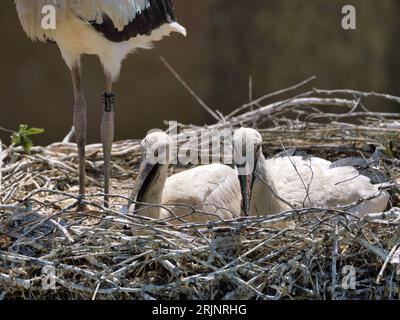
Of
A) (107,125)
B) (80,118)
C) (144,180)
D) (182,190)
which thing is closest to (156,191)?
(144,180)

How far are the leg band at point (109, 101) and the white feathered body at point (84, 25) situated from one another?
9cm

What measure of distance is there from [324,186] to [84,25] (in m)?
1.24

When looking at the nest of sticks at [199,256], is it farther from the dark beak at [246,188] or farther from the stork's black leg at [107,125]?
the stork's black leg at [107,125]

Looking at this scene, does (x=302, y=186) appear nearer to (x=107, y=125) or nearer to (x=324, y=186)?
(x=324, y=186)

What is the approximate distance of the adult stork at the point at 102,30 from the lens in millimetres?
4250

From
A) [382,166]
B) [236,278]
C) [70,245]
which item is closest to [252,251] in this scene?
[236,278]

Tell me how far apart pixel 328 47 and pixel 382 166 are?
12.8 feet

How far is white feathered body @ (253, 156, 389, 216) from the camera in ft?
14.2

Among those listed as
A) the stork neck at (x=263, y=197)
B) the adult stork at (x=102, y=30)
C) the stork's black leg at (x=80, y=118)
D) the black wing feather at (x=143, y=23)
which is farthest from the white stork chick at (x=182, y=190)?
the black wing feather at (x=143, y=23)

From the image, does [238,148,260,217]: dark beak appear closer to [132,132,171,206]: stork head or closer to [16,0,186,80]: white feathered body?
[132,132,171,206]: stork head

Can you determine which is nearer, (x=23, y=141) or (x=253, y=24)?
(x=23, y=141)

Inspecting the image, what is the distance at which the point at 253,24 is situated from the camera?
28.3 ft
